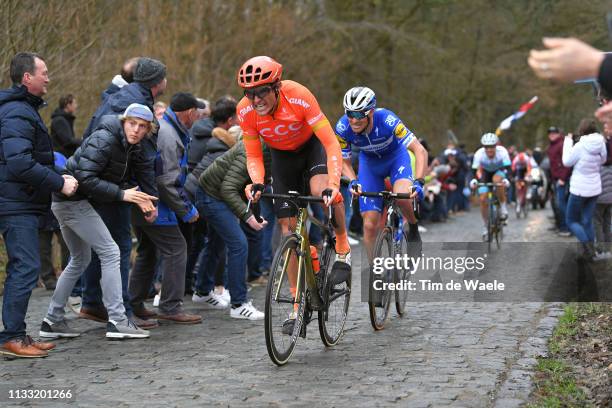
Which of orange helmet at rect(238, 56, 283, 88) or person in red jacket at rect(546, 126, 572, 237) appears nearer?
orange helmet at rect(238, 56, 283, 88)

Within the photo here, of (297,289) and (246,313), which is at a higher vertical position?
(297,289)

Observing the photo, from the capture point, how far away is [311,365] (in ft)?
23.7

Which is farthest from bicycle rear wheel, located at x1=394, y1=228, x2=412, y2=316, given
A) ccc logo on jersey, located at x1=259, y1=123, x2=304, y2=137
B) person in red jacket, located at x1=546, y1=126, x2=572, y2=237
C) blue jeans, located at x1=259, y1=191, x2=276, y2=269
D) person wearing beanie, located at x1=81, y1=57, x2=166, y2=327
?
person in red jacket, located at x1=546, y1=126, x2=572, y2=237

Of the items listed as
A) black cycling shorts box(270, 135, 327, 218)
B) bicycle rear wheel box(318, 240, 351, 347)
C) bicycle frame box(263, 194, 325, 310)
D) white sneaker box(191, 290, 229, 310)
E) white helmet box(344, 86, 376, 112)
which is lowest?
white sneaker box(191, 290, 229, 310)

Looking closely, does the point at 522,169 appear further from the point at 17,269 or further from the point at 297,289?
the point at 17,269

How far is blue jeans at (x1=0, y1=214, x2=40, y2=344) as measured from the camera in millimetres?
7538

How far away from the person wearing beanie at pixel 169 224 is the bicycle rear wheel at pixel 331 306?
1.90 metres

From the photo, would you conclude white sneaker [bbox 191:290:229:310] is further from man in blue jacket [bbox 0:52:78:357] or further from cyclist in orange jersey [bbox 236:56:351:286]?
man in blue jacket [bbox 0:52:78:357]

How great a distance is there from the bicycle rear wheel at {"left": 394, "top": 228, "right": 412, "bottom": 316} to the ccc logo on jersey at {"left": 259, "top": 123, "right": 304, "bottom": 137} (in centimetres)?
201

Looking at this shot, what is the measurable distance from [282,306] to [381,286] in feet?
6.45

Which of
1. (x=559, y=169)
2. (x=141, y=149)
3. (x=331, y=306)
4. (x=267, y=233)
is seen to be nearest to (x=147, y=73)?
(x=141, y=149)

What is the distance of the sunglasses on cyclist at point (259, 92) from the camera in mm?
7281

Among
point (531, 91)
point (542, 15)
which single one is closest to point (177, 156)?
point (542, 15)

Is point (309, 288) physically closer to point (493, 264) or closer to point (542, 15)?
point (493, 264)
